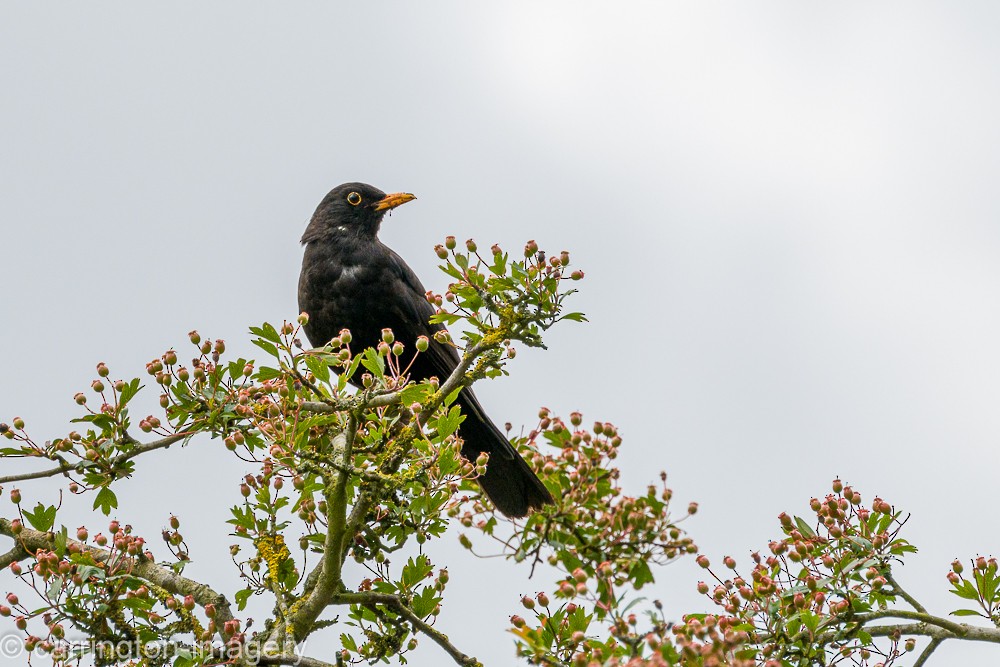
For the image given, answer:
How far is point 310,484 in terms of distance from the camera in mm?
4711

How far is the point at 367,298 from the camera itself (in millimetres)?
7441

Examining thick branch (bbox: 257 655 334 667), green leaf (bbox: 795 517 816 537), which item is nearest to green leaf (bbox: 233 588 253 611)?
thick branch (bbox: 257 655 334 667)

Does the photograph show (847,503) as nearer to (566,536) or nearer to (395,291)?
(566,536)

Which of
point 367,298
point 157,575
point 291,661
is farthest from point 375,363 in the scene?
point 367,298

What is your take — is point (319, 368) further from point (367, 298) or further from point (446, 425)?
point (367, 298)

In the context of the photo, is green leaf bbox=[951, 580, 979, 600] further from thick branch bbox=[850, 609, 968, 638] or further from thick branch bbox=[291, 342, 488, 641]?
thick branch bbox=[291, 342, 488, 641]

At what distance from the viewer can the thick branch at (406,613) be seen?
462cm

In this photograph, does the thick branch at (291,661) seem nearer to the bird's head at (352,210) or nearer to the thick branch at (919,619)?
the thick branch at (919,619)

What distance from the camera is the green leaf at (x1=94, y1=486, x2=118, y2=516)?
4609mm

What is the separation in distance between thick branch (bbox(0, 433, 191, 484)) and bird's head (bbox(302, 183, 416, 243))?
3716 mm

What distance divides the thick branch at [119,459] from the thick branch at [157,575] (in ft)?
0.88

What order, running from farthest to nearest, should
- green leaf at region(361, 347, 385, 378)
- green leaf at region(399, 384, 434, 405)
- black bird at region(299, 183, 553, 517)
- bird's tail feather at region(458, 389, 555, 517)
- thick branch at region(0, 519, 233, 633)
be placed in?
black bird at region(299, 183, 553, 517) → bird's tail feather at region(458, 389, 555, 517) → thick branch at region(0, 519, 233, 633) → green leaf at region(399, 384, 434, 405) → green leaf at region(361, 347, 385, 378)

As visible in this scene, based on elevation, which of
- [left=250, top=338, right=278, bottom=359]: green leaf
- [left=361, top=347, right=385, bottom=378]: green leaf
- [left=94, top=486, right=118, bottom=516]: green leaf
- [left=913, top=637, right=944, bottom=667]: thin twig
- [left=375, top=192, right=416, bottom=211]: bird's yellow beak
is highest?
[left=375, top=192, right=416, bottom=211]: bird's yellow beak

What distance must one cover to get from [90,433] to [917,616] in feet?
11.1
